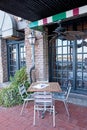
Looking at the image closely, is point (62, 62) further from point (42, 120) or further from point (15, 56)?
point (15, 56)

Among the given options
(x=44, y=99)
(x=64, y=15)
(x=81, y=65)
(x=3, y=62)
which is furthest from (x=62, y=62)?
(x=3, y=62)

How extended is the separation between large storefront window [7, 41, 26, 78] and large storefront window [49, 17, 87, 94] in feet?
6.64

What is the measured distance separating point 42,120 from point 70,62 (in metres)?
2.25

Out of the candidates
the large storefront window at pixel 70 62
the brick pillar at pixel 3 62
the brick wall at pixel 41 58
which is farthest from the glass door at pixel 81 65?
the brick pillar at pixel 3 62

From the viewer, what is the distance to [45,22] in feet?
13.1

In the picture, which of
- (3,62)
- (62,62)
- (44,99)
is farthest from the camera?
(3,62)

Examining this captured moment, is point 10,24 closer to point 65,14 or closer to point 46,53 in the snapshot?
point 46,53

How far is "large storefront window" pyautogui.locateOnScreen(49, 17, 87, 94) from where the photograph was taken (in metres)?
4.73

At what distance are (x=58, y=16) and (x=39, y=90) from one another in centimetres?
196

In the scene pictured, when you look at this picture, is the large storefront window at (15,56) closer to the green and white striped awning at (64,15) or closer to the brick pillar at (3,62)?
the brick pillar at (3,62)

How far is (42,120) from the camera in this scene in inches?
141

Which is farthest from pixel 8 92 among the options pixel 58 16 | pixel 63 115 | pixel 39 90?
pixel 58 16

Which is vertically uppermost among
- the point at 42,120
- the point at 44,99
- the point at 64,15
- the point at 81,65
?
the point at 64,15

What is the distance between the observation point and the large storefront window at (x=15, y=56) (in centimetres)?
697
